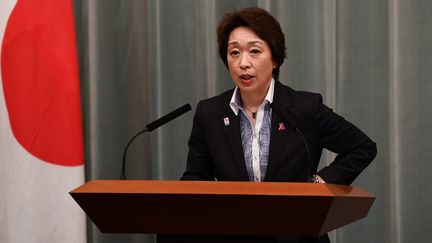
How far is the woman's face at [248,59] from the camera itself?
1887mm

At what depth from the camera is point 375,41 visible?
2826 mm

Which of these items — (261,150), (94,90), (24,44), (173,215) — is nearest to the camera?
(173,215)

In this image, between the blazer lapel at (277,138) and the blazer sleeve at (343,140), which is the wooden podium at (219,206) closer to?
the blazer lapel at (277,138)

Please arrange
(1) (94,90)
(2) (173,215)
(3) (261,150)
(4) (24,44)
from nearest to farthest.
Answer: (2) (173,215)
(3) (261,150)
(4) (24,44)
(1) (94,90)

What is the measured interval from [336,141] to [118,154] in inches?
47.5

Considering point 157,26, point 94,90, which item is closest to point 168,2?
point 157,26

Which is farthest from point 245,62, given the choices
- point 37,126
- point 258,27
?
point 37,126

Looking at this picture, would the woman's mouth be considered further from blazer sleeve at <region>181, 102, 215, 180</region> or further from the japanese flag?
the japanese flag

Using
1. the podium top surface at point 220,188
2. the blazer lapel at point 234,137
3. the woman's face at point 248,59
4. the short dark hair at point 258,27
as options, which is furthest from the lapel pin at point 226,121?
the podium top surface at point 220,188

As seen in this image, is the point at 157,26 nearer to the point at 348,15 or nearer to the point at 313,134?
the point at 348,15

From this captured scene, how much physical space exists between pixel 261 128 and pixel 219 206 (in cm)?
69

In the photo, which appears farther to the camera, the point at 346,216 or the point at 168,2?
the point at 168,2

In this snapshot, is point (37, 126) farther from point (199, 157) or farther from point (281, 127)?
point (281, 127)

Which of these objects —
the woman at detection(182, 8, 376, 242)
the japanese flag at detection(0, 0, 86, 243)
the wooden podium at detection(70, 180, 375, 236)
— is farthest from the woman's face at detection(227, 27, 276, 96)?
the japanese flag at detection(0, 0, 86, 243)
